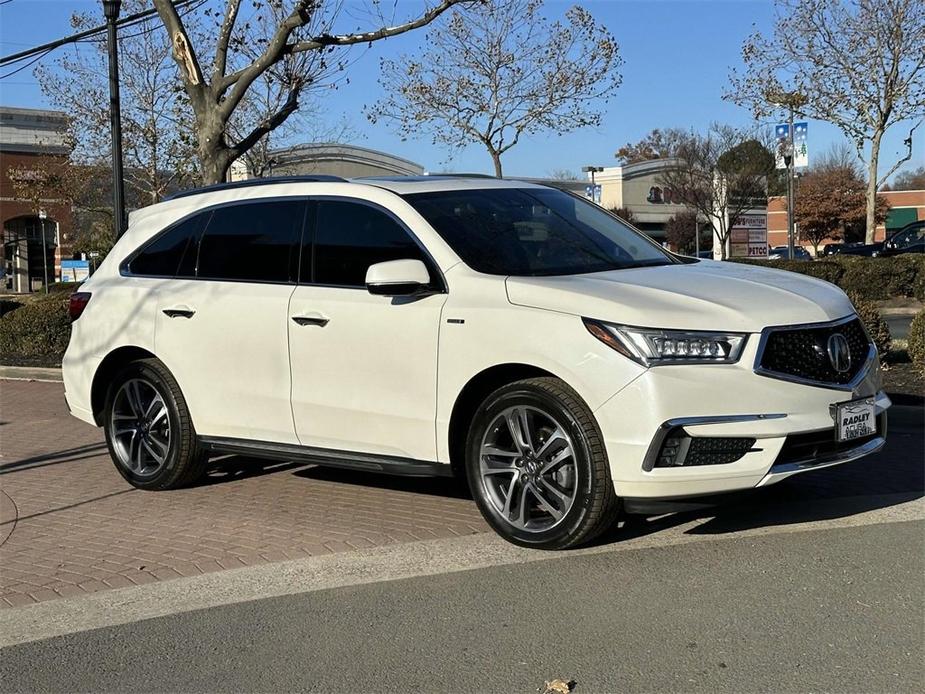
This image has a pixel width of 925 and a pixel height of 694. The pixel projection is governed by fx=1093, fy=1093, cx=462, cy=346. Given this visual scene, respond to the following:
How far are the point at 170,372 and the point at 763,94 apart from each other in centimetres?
2855

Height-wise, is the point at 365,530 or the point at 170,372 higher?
the point at 170,372

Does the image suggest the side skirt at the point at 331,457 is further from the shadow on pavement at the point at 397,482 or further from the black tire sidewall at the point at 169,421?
the shadow on pavement at the point at 397,482

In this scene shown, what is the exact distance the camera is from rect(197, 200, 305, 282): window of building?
6.67 m

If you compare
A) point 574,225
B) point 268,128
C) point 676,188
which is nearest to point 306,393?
point 574,225

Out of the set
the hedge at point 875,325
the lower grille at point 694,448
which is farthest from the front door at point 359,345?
the hedge at point 875,325

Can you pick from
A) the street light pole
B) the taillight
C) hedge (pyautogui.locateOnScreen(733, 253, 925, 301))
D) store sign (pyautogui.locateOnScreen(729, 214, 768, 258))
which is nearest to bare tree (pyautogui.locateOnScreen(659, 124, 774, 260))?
store sign (pyautogui.locateOnScreen(729, 214, 768, 258))

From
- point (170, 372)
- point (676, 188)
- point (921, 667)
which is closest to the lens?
point (921, 667)

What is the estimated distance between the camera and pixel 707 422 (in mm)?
5004

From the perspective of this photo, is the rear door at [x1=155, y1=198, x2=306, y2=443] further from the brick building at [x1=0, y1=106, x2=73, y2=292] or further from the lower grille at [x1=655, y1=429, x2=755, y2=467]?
the brick building at [x1=0, y1=106, x2=73, y2=292]

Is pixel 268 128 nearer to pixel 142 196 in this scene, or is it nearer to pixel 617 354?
pixel 617 354

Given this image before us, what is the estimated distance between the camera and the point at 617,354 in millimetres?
5105

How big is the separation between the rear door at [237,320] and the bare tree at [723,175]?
120ft

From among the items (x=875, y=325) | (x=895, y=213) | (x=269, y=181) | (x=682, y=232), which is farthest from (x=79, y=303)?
(x=895, y=213)

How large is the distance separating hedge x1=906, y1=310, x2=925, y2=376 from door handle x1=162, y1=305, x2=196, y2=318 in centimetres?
679
